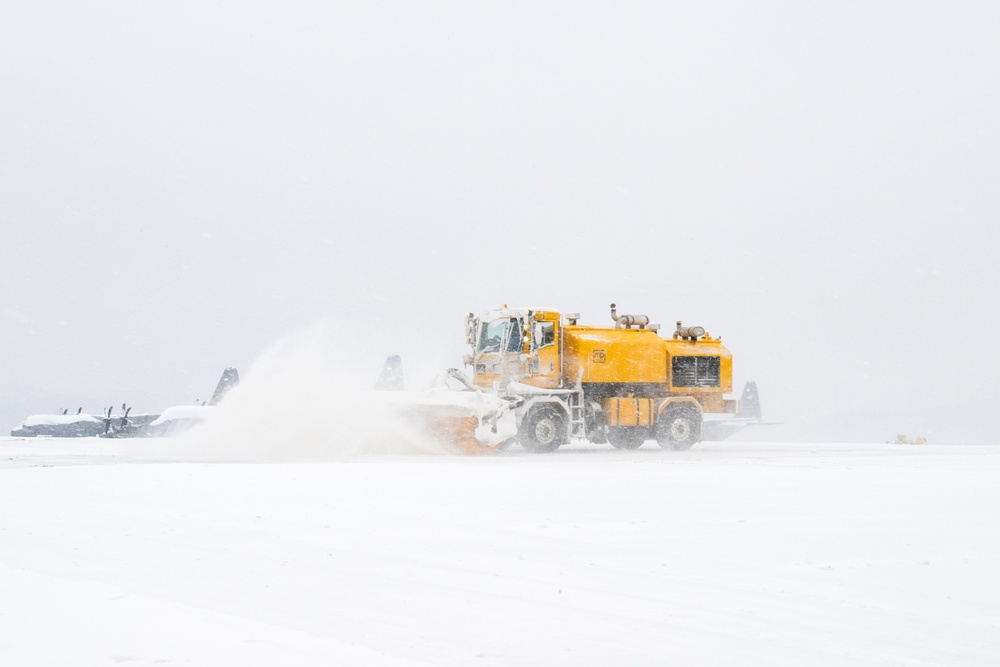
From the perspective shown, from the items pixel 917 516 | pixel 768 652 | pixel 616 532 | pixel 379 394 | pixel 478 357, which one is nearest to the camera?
pixel 768 652

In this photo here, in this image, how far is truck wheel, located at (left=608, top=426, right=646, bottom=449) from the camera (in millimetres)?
24406

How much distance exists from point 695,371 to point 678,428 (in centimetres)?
155

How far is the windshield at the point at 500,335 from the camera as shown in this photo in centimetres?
2253

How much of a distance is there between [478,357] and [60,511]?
1388cm

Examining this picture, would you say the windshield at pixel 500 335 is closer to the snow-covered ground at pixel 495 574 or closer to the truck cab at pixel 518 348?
the truck cab at pixel 518 348

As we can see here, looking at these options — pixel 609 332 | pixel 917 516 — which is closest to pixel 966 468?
pixel 917 516

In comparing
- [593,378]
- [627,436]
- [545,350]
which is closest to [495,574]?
[545,350]

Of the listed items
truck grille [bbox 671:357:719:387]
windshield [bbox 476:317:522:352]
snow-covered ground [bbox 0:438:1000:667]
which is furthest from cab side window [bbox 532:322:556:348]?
snow-covered ground [bbox 0:438:1000:667]

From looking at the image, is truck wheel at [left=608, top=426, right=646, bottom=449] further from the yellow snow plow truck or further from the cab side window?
the cab side window

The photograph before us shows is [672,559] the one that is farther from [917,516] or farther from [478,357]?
[478,357]

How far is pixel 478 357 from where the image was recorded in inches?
902

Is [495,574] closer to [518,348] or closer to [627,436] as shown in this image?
[518,348]

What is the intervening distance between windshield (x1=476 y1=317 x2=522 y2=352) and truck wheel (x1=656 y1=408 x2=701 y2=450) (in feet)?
14.2

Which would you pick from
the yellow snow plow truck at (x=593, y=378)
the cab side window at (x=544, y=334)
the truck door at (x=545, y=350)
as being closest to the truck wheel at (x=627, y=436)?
the yellow snow plow truck at (x=593, y=378)
